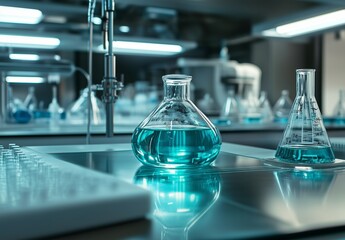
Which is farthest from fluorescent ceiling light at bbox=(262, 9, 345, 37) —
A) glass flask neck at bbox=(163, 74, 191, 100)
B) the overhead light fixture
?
glass flask neck at bbox=(163, 74, 191, 100)

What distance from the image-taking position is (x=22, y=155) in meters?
0.60

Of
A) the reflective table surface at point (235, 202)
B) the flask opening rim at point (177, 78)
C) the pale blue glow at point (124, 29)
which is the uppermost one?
the pale blue glow at point (124, 29)

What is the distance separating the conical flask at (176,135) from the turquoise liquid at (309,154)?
0.42 ft

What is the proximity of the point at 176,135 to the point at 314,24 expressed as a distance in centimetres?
160

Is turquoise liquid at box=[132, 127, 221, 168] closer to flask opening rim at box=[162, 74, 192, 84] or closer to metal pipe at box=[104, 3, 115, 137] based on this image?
flask opening rim at box=[162, 74, 192, 84]

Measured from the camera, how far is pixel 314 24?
6.50 ft

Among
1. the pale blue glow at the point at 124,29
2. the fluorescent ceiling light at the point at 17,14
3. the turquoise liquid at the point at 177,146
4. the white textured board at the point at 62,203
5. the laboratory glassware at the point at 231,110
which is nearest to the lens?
the white textured board at the point at 62,203

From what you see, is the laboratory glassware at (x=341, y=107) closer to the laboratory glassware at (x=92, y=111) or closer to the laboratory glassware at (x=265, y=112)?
the laboratory glassware at (x=265, y=112)

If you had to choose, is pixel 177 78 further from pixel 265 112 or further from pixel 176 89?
pixel 265 112

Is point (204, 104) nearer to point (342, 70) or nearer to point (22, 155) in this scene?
point (342, 70)

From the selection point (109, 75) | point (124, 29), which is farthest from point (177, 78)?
point (124, 29)

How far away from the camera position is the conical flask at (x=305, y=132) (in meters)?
0.66

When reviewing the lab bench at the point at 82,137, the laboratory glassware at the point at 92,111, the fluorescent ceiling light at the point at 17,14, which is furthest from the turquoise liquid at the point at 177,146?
the fluorescent ceiling light at the point at 17,14

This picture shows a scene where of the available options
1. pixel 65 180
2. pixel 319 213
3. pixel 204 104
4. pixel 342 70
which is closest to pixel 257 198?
pixel 319 213
